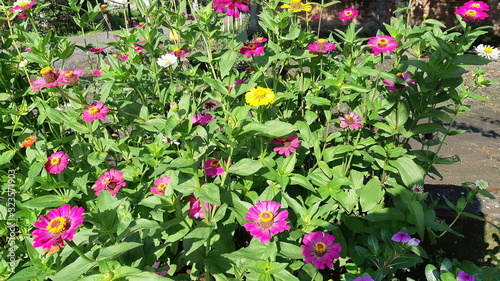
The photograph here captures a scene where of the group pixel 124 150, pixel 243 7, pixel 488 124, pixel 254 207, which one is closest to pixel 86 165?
pixel 124 150

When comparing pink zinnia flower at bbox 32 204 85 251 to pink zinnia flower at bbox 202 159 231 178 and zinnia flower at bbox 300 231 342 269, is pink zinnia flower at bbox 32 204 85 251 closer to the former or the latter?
pink zinnia flower at bbox 202 159 231 178

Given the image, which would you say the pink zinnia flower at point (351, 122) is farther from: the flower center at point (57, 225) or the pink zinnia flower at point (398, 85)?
the flower center at point (57, 225)

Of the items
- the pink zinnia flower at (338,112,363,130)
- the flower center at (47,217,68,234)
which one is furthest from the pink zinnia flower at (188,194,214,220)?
the pink zinnia flower at (338,112,363,130)

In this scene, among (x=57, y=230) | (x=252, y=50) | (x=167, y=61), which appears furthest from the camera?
(x=167, y=61)

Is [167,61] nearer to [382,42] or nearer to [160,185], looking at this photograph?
[160,185]

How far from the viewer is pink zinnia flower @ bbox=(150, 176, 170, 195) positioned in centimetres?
148

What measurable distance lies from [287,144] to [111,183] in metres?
0.81

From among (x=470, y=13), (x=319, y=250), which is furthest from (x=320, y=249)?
(x=470, y=13)

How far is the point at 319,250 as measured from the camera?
139 cm

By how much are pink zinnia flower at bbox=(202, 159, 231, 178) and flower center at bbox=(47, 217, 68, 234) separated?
0.60m

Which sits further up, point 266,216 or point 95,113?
point 95,113

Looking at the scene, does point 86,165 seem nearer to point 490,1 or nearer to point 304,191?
point 304,191

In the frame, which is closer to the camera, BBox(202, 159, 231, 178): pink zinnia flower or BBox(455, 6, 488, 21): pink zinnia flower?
BBox(455, 6, 488, 21): pink zinnia flower

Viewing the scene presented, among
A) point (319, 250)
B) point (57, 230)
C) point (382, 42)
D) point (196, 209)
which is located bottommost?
point (319, 250)
